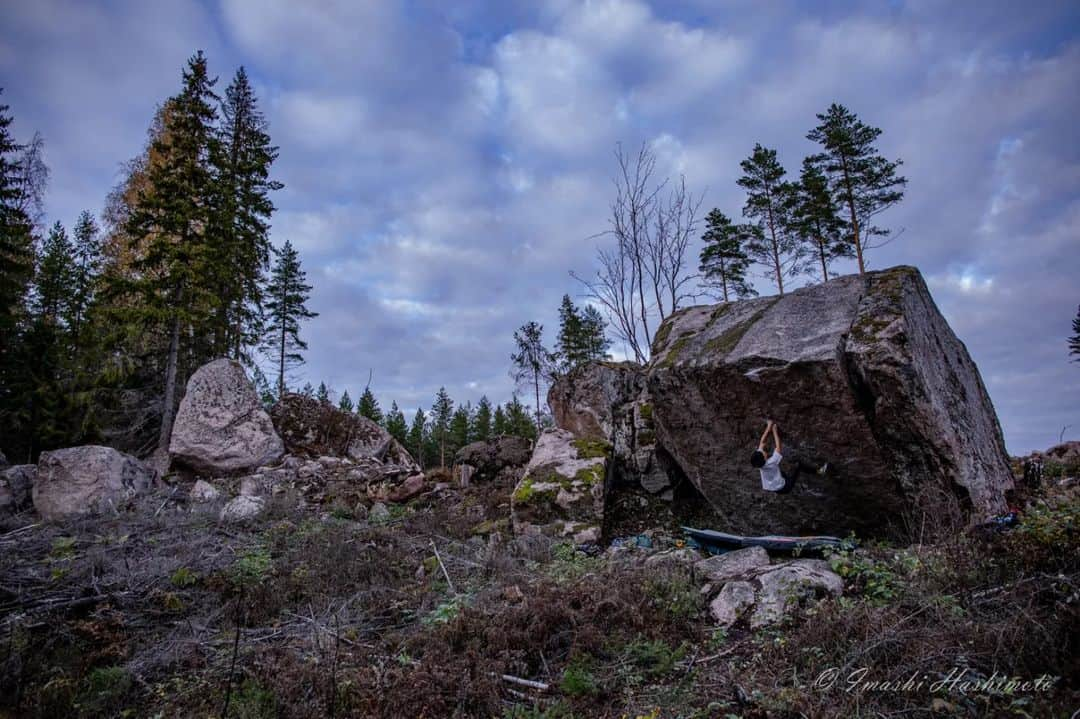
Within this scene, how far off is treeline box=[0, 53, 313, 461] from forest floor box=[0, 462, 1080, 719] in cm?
1004

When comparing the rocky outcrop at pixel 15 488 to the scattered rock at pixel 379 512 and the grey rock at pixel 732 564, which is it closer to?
the scattered rock at pixel 379 512

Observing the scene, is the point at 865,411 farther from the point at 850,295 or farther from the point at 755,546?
the point at 755,546

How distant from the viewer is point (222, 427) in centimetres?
1259

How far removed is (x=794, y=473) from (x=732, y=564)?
1.62 m

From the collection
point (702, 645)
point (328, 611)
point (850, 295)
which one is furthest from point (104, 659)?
point (850, 295)

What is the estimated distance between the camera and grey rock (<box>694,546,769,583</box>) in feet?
16.8

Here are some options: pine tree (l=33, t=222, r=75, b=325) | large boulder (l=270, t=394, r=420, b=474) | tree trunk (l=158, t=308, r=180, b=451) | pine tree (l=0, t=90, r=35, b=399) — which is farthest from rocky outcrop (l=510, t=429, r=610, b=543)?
pine tree (l=33, t=222, r=75, b=325)

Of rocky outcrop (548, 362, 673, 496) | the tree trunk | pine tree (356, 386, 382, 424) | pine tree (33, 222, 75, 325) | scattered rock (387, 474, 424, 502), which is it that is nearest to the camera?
rocky outcrop (548, 362, 673, 496)

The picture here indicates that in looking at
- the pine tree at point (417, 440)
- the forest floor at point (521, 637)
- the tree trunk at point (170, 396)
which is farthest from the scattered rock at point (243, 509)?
the pine tree at point (417, 440)

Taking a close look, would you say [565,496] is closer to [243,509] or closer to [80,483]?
[243,509]

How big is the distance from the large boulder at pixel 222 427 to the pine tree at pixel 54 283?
515 inches

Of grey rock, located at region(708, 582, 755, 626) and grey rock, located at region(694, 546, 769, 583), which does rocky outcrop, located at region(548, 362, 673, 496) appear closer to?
grey rock, located at region(694, 546, 769, 583)

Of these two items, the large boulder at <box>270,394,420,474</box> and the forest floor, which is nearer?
the forest floor

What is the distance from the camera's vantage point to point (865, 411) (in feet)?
20.1
